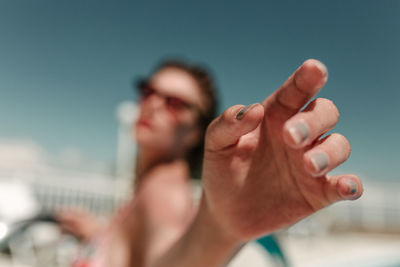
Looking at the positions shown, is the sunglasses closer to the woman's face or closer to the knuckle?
the woman's face

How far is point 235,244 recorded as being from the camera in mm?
644

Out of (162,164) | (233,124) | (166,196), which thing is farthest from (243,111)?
(162,164)

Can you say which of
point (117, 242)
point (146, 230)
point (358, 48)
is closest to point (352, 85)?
point (358, 48)

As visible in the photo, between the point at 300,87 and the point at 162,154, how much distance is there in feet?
3.26

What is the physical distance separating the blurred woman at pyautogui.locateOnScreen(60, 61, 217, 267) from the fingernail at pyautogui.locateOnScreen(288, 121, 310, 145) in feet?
2.21

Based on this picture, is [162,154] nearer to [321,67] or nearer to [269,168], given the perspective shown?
[269,168]

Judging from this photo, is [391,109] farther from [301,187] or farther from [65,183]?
[65,183]

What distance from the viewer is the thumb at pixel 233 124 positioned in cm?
41

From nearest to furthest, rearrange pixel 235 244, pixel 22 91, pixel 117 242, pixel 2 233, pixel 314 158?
pixel 314 158 → pixel 235 244 → pixel 117 242 → pixel 2 233 → pixel 22 91

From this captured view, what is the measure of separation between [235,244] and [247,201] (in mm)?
136

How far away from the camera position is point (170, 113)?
1296mm

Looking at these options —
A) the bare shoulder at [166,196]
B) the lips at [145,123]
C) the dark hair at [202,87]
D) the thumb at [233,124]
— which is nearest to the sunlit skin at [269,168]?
the thumb at [233,124]

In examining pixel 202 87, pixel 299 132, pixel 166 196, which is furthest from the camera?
pixel 202 87

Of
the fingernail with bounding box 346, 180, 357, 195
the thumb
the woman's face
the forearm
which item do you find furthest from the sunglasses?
the fingernail with bounding box 346, 180, 357, 195
